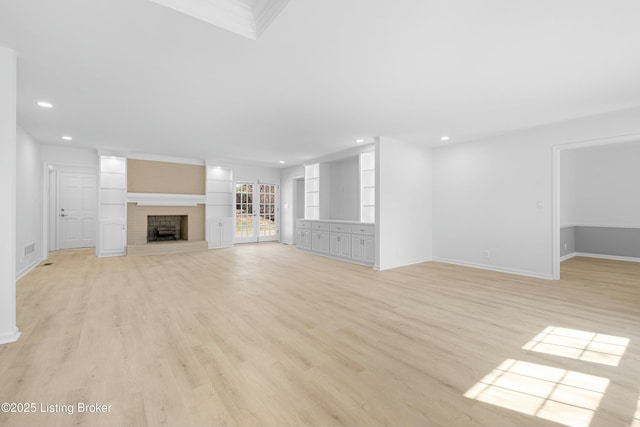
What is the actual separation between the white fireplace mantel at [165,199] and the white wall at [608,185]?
9.45 m

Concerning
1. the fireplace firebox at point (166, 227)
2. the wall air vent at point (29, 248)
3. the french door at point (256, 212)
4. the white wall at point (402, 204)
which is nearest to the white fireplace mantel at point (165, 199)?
the fireplace firebox at point (166, 227)

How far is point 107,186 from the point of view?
7.08 metres

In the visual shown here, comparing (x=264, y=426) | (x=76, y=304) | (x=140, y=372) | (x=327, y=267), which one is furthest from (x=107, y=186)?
(x=264, y=426)

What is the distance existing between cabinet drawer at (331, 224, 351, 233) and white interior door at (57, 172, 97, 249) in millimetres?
6976

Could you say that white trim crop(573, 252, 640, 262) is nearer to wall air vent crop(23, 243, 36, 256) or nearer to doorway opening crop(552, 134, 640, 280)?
doorway opening crop(552, 134, 640, 280)

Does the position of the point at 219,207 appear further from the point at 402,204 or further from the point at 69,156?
the point at 402,204

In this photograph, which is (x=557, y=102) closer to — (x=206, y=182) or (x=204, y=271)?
(x=204, y=271)

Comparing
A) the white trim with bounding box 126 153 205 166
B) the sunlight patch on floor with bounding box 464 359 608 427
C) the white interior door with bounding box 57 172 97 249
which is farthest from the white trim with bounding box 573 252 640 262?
the white interior door with bounding box 57 172 97 249

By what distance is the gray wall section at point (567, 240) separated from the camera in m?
6.30

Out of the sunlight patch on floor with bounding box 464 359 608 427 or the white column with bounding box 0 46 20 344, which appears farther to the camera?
the white column with bounding box 0 46 20 344

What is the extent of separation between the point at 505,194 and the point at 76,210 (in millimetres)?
10683

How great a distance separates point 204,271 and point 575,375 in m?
5.21

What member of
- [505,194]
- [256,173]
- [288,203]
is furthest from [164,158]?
[505,194]

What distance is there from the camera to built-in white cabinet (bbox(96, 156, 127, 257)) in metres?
6.91
